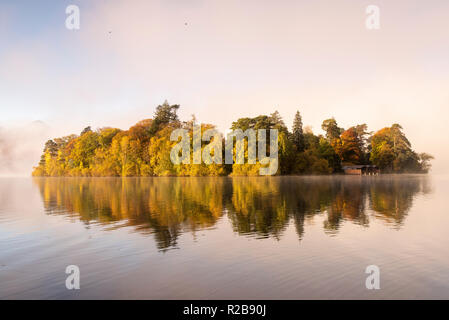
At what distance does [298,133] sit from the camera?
9225 cm

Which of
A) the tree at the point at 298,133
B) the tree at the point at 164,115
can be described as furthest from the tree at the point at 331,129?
the tree at the point at 164,115

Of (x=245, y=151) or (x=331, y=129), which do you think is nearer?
(x=245, y=151)

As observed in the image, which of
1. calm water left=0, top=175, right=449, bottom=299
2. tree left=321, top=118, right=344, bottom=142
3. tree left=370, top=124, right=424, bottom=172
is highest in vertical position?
tree left=321, top=118, right=344, bottom=142

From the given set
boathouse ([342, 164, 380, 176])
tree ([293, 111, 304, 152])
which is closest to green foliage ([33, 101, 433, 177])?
tree ([293, 111, 304, 152])

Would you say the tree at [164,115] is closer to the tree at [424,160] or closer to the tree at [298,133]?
the tree at [298,133]

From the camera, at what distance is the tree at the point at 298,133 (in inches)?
3561

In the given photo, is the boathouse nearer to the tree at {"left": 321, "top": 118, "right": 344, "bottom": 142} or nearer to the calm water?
the tree at {"left": 321, "top": 118, "right": 344, "bottom": 142}

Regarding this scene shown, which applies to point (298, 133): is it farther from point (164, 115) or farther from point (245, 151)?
point (164, 115)

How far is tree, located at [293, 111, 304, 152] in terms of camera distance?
90438mm

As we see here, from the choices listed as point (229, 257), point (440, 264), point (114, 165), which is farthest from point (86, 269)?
point (114, 165)

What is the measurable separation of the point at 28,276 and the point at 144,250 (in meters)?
3.04

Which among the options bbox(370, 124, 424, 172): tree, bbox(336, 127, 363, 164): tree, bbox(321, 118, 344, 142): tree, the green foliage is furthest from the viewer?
bbox(321, 118, 344, 142): tree

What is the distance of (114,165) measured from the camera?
315 feet

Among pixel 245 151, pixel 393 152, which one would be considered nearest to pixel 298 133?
pixel 245 151
